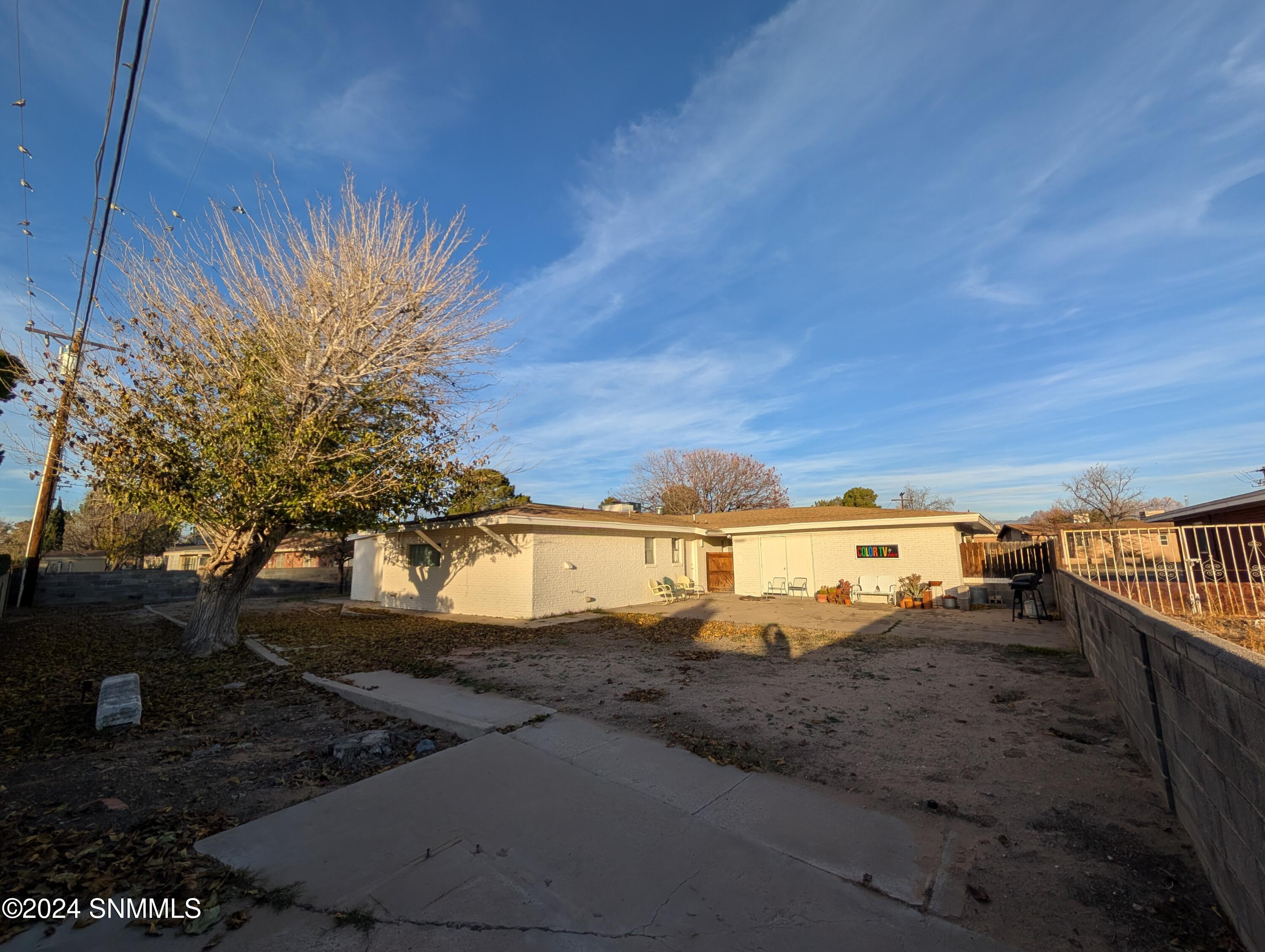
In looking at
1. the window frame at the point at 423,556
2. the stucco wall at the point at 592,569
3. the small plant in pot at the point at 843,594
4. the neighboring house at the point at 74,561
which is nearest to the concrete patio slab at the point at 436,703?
the stucco wall at the point at 592,569

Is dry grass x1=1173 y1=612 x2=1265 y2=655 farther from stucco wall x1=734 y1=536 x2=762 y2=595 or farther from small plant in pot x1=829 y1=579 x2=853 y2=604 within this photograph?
stucco wall x1=734 y1=536 x2=762 y2=595

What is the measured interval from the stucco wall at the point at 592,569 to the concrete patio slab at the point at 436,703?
7.07 meters

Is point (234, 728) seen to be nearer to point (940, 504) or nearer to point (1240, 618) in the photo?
point (1240, 618)

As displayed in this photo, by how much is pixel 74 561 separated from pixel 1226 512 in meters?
48.4

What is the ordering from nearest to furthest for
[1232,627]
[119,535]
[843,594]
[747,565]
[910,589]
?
1. [1232,627]
2. [910,589]
3. [843,594]
4. [747,565]
5. [119,535]

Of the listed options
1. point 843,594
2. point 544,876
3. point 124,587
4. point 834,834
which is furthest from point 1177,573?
point 124,587

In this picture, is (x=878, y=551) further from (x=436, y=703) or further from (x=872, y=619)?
(x=436, y=703)

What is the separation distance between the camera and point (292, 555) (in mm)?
30781

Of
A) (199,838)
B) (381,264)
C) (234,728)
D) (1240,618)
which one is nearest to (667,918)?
(199,838)

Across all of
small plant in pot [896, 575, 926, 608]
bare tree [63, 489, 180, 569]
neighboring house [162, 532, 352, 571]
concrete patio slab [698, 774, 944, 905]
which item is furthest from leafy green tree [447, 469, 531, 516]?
bare tree [63, 489, 180, 569]

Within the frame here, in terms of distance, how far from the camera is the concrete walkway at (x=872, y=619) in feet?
33.8

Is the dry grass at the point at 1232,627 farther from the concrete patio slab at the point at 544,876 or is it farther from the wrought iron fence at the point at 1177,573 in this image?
the concrete patio slab at the point at 544,876

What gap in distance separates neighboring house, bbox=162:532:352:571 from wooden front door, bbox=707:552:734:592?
1788cm

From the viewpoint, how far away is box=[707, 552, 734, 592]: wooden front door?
20688 mm
